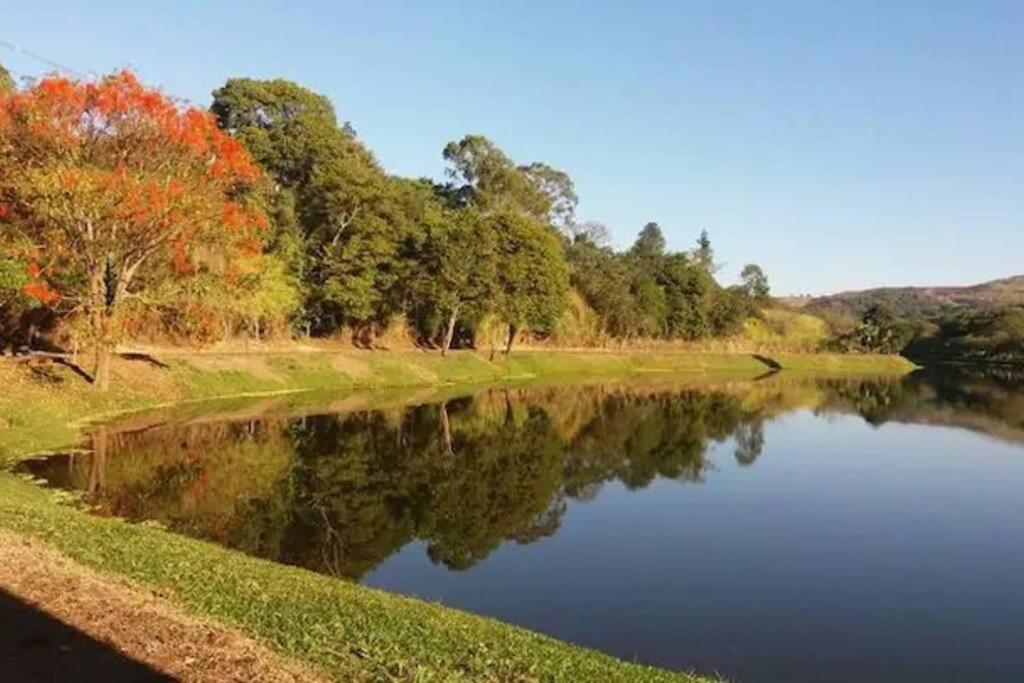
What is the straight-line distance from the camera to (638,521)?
2573 centimetres

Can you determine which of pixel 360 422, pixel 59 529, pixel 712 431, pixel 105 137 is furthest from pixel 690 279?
pixel 59 529

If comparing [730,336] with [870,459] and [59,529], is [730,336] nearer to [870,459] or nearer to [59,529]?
[870,459]

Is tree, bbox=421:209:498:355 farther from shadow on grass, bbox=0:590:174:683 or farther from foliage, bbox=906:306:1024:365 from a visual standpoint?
foliage, bbox=906:306:1024:365

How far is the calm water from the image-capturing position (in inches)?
639

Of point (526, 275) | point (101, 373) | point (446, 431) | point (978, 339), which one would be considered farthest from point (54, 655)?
point (978, 339)

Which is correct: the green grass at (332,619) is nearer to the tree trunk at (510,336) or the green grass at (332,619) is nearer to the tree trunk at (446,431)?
the tree trunk at (446,431)

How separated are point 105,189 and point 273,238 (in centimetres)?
3127

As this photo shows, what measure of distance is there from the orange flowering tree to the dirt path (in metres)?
26.4

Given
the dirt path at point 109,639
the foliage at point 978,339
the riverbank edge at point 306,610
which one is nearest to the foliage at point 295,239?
the riverbank edge at point 306,610

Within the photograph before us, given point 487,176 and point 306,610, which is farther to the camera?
point 487,176

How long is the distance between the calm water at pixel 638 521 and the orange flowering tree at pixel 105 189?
7.25 m

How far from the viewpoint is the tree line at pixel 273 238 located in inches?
1430

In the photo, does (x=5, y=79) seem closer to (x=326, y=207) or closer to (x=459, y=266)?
(x=326, y=207)

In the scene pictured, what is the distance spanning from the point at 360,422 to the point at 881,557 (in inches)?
1091
